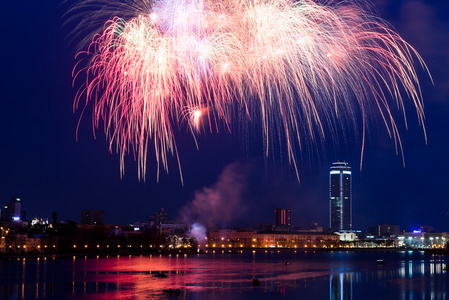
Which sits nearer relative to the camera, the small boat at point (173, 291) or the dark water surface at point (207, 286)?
the small boat at point (173, 291)

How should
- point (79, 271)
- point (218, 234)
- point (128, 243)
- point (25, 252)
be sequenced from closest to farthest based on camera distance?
point (79, 271) < point (25, 252) < point (128, 243) < point (218, 234)

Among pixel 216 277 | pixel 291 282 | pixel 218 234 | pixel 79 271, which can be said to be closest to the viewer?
pixel 291 282

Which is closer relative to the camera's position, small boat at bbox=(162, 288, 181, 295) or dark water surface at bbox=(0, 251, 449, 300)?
small boat at bbox=(162, 288, 181, 295)

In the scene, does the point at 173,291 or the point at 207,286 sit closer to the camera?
the point at 173,291

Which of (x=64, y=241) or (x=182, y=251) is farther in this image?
(x=182, y=251)

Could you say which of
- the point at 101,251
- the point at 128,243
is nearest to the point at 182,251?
the point at 128,243

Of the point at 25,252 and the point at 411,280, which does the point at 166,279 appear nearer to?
the point at 411,280

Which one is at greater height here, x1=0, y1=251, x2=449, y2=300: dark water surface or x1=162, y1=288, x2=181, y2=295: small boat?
x1=162, y1=288, x2=181, y2=295: small boat

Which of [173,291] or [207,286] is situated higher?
[173,291]

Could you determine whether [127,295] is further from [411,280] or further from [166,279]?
[411,280]

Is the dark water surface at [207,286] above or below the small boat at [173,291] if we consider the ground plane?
below
